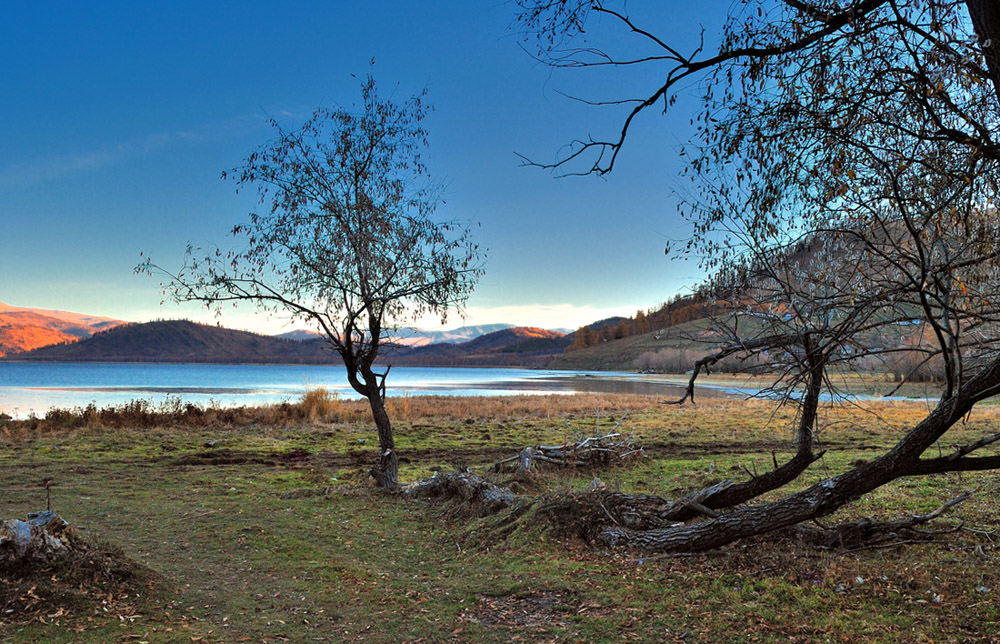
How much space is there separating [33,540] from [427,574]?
3.77m

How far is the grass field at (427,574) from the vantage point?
185 inches

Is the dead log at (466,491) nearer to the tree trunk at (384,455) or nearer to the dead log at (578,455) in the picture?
the tree trunk at (384,455)

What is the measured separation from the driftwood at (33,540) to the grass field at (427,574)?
0.15 metres

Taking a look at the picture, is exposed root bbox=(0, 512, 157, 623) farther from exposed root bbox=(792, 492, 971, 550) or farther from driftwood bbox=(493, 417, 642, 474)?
driftwood bbox=(493, 417, 642, 474)

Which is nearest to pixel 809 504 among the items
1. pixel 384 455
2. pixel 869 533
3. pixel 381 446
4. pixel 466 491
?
pixel 869 533

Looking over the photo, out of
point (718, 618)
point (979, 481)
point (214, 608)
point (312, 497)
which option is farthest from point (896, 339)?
point (312, 497)

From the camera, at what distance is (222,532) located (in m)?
8.05

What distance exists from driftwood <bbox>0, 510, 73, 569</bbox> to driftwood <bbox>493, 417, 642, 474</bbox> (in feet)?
29.6

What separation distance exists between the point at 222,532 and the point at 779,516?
7131 mm

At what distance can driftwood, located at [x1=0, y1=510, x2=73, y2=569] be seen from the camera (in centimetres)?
479

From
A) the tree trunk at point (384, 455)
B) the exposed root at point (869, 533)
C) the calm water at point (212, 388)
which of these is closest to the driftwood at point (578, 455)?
the tree trunk at point (384, 455)

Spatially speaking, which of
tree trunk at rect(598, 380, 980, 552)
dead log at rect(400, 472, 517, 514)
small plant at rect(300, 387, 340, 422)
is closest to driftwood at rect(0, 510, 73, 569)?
dead log at rect(400, 472, 517, 514)

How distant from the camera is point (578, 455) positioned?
14.2m

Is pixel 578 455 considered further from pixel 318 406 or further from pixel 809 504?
pixel 318 406
